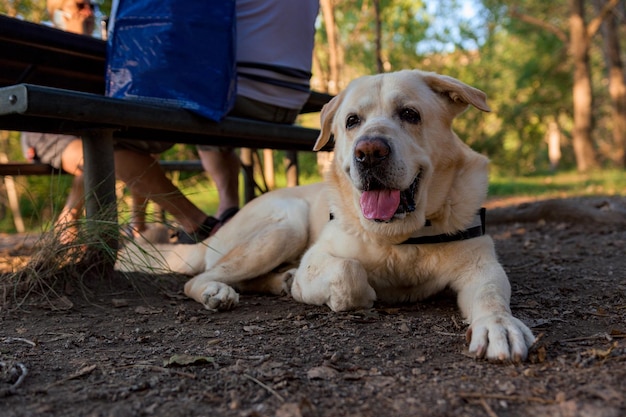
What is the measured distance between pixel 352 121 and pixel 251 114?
129cm

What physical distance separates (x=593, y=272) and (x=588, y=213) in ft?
6.88

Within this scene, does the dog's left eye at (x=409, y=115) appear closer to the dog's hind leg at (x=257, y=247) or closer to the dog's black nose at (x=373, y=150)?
the dog's black nose at (x=373, y=150)

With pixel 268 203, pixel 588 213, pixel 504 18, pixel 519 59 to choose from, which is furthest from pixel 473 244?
pixel 519 59

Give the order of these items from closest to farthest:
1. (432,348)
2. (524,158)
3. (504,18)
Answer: (432,348) → (504,18) → (524,158)

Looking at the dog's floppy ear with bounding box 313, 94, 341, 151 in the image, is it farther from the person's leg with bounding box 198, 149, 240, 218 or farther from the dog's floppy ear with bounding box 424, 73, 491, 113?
the person's leg with bounding box 198, 149, 240, 218

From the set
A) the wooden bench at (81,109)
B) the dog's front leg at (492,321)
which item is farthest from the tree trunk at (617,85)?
the dog's front leg at (492,321)

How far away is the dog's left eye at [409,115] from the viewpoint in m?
2.63

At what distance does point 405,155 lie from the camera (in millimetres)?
2438

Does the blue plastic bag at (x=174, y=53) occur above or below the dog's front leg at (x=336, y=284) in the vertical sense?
above

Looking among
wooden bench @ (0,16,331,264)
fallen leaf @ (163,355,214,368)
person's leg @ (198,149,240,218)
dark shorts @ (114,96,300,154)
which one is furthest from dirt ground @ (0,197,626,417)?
person's leg @ (198,149,240,218)

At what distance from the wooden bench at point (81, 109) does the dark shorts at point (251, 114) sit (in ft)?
0.58

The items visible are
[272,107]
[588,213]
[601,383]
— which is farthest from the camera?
[588,213]

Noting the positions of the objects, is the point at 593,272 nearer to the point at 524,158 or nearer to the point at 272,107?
the point at 272,107

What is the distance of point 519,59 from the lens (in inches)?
918
